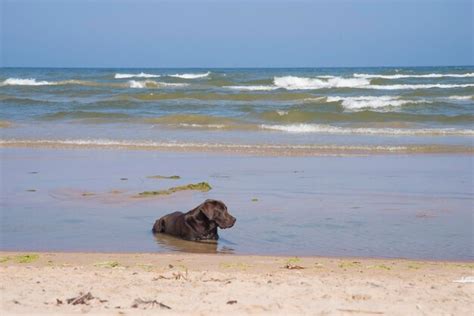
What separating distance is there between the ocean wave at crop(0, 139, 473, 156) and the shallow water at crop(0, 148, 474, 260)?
3.08 feet

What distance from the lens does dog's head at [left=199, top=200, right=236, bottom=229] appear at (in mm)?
7859

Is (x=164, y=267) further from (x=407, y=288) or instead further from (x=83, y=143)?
(x=83, y=143)

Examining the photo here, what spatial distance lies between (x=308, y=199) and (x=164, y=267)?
12.0 feet

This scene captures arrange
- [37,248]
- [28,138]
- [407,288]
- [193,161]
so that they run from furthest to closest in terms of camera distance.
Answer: [28,138]
[193,161]
[37,248]
[407,288]

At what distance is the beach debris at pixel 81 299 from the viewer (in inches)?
191

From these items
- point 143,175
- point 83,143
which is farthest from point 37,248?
point 83,143

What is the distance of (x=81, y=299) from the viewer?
4.87 m

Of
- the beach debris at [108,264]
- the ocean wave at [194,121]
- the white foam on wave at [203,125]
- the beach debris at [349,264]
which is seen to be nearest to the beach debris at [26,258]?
the beach debris at [108,264]

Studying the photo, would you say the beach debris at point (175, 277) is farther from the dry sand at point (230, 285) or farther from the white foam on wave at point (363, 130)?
the white foam on wave at point (363, 130)

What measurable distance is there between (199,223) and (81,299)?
314 centimetres

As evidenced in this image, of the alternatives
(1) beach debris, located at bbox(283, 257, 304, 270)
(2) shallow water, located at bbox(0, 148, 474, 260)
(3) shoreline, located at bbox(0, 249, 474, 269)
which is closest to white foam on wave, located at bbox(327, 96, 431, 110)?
(2) shallow water, located at bbox(0, 148, 474, 260)

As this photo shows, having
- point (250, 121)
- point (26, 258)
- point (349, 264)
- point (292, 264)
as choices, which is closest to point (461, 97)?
point (250, 121)

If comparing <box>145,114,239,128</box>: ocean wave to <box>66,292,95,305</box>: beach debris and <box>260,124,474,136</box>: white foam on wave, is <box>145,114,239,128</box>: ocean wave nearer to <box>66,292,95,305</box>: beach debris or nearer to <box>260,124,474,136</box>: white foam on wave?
<box>260,124,474,136</box>: white foam on wave

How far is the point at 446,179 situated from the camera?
11.4m
